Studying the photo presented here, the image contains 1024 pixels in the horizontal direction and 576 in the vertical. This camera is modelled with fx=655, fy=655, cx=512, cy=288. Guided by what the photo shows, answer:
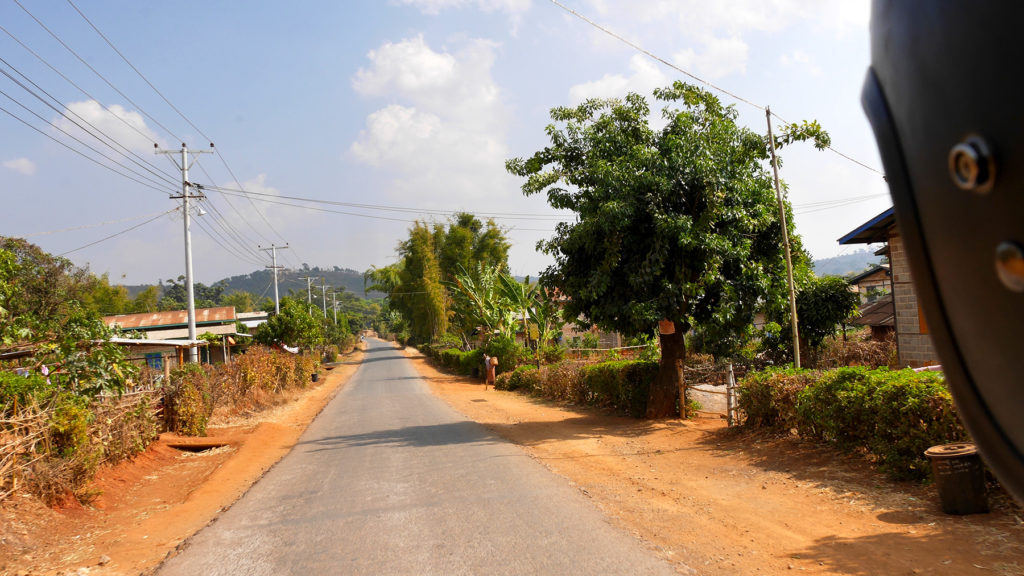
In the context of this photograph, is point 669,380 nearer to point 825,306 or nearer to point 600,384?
point 600,384

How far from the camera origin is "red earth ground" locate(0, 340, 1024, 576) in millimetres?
4992

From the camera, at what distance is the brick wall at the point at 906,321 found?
13.6 meters

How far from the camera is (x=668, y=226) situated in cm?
1166

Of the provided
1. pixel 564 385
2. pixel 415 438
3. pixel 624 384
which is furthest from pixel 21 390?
pixel 564 385

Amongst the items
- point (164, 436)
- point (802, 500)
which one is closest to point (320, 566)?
point (802, 500)

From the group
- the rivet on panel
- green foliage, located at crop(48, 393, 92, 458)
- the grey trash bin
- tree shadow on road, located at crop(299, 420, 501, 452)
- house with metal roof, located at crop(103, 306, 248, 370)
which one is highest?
house with metal roof, located at crop(103, 306, 248, 370)

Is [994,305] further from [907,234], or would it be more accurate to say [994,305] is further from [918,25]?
[918,25]

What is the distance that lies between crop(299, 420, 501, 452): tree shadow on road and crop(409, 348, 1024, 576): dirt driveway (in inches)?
64.0

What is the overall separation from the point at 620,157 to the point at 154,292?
73.4m

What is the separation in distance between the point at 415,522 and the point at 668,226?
7143 millimetres

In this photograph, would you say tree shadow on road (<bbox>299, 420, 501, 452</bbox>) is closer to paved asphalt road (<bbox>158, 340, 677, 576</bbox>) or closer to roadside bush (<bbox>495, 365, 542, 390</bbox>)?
paved asphalt road (<bbox>158, 340, 677, 576</bbox>)

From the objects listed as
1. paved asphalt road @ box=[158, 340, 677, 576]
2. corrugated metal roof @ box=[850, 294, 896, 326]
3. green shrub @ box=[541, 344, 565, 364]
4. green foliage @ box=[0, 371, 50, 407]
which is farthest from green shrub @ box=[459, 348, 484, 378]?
green foliage @ box=[0, 371, 50, 407]

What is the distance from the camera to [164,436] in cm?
1338

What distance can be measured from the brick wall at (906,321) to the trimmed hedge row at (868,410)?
17.7ft
